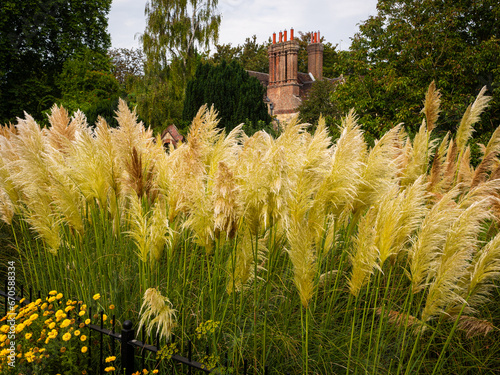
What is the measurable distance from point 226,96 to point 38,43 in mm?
14112

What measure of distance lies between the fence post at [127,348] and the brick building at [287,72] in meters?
52.2

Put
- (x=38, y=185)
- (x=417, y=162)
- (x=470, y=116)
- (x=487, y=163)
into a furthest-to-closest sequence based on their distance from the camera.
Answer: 1. (x=470, y=116)
2. (x=417, y=162)
3. (x=487, y=163)
4. (x=38, y=185)

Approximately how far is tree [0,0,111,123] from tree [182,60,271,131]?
9.08m

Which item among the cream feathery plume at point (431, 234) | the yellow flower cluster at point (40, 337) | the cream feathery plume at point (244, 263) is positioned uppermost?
the cream feathery plume at point (431, 234)

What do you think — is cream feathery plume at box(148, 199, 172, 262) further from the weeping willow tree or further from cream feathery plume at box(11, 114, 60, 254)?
the weeping willow tree

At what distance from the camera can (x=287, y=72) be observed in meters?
54.4

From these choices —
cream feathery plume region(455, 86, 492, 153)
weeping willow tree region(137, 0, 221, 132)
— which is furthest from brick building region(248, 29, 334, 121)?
cream feathery plume region(455, 86, 492, 153)

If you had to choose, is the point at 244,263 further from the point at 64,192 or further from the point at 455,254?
the point at 64,192

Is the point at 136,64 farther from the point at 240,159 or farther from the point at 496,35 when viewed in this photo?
the point at 240,159

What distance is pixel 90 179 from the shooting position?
289 cm

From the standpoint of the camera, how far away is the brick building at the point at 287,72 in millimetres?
54188

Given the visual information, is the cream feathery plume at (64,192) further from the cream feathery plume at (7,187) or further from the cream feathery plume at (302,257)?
the cream feathery plume at (302,257)

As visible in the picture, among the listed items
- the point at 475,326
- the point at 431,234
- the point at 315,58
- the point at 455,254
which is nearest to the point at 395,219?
the point at 431,234

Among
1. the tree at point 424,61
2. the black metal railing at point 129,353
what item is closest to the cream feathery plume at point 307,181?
the black metal railing at point 129,353
